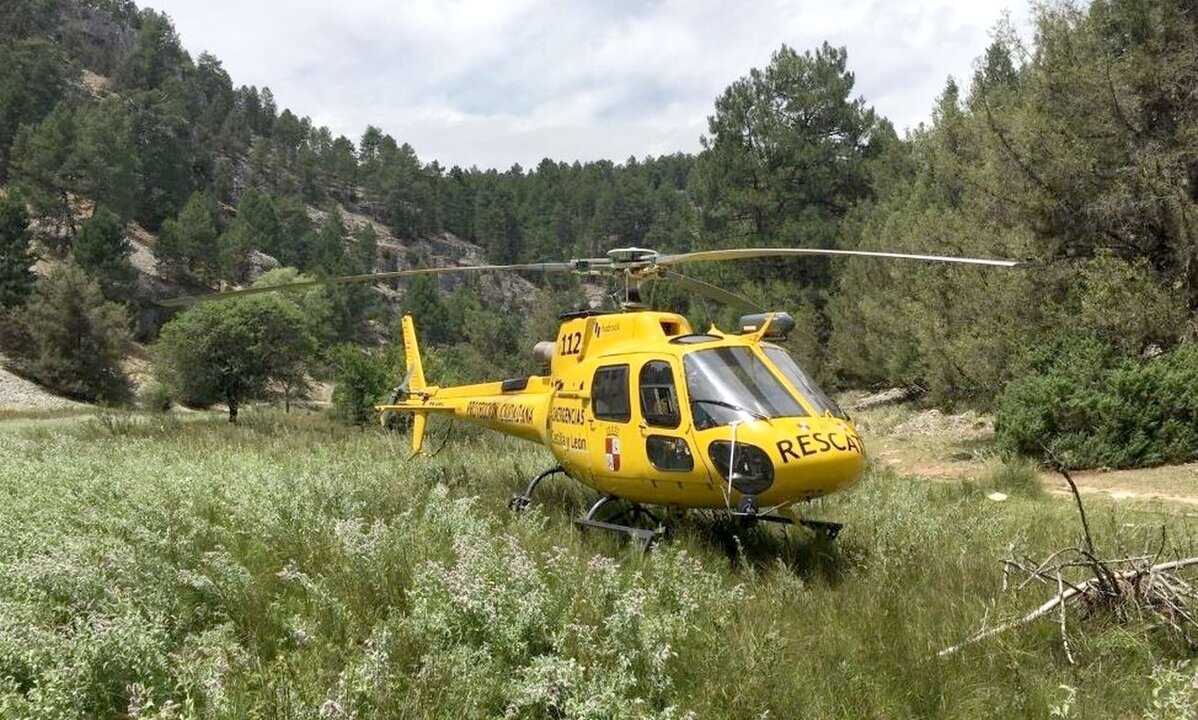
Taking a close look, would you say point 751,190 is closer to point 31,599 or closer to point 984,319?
point 984,319

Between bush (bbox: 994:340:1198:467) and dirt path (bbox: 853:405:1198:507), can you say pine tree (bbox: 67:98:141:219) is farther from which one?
bush (bbox: 994:340:1198:467)

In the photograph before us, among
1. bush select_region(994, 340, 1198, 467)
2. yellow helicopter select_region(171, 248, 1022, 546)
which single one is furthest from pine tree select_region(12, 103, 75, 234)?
bush select_region(994, 340, 1198, 467)

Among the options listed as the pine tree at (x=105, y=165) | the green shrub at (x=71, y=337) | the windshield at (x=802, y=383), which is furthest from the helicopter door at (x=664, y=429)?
the pine tree at (x=105, y=165)

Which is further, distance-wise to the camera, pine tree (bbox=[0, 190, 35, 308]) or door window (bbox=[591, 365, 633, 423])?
pine tree (bbox=[0, 190, 35, 308])

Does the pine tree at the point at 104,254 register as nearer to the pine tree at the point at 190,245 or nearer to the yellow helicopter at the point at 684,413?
the pine tree at the point at 190,245

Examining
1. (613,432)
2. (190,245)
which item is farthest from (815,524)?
(190,245)

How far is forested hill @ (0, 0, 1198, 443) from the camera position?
14.1 metres

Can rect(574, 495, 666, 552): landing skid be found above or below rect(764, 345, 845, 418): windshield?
below

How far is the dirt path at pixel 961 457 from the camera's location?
11.3 metres

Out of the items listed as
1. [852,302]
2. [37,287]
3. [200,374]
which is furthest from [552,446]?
[37,287]

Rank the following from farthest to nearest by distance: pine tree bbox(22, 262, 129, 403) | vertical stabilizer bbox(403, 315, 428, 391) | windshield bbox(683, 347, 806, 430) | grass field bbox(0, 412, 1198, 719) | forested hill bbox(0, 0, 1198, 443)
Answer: pine tree bbox(22, 262, 129, 403)
forested hill bbox(0, 0, 1198, 443)
vertical stabilizer bbox(403, 315, 428, 391)
windshield bbox(683, 347, 806, 430)
grass field bbox(0, 412, 1198, 719)

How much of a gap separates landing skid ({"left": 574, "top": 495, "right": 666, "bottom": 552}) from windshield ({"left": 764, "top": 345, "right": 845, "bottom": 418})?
1544mm

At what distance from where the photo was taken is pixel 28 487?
705 centimetres

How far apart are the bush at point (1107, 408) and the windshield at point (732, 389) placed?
882cm
